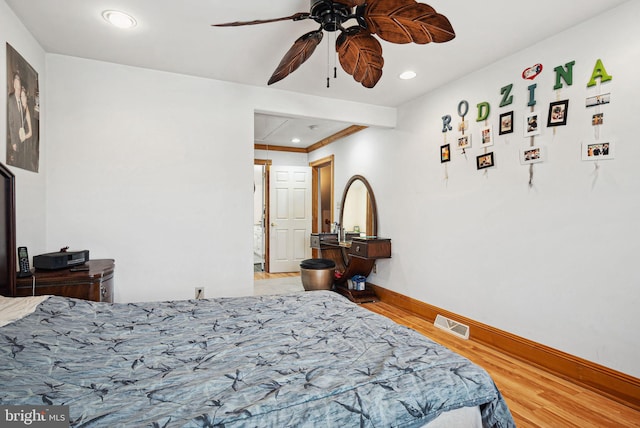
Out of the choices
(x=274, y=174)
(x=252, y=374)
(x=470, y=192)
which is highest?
(x=274, y=174)

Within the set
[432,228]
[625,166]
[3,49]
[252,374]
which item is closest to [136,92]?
[3,49]

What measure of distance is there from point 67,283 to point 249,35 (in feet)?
6.95

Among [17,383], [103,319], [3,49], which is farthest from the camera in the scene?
[3,49]

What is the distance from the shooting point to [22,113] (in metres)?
2.24

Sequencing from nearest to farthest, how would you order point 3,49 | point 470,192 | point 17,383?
point 17,383, point 3,49, point 470,192

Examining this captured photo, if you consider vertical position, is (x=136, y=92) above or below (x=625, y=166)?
above

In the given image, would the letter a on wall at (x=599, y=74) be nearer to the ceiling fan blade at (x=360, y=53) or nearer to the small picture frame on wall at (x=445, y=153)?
the small picture frame on wall at (x=445, y=153)

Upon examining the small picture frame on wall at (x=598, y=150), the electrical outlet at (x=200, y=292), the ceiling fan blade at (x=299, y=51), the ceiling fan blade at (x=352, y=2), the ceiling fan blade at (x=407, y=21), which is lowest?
the electrical outlet at (x=200, y=292)

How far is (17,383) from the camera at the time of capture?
1.01m

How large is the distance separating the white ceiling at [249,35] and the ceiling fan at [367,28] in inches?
13.3

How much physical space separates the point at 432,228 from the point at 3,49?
375cm

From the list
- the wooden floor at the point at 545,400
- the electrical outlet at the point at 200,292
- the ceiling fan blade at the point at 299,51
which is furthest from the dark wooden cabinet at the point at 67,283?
the wooden floor at the point at 545,400

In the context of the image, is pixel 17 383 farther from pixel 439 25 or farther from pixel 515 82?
pixel 515 82

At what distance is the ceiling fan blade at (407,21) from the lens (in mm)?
1486
